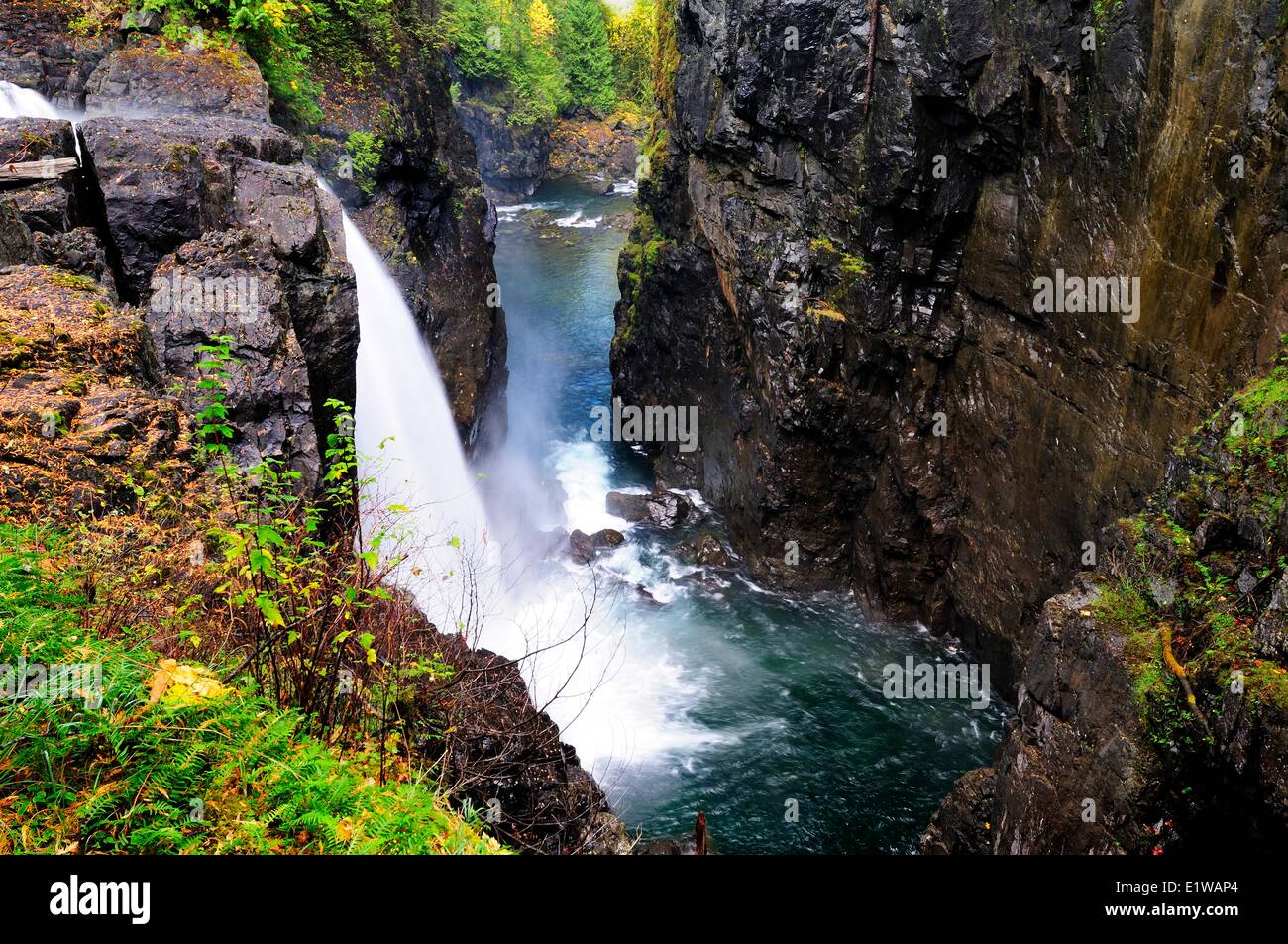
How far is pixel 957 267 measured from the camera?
59.5ft

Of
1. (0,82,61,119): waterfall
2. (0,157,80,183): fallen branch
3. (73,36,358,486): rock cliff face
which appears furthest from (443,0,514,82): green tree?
(0,157,80,183): fallen branch

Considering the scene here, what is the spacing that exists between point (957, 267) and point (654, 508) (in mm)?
10873

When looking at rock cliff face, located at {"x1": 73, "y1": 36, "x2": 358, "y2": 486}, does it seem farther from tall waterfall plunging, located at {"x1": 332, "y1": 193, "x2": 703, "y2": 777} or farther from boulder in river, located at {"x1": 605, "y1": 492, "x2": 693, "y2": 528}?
boulder in river, located at {"x1": 605, "y1": 492, "x2": 693, "y2": 528}

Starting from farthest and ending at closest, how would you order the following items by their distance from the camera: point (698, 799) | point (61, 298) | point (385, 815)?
point (698, 799), point (61, 298), point (385, 815)

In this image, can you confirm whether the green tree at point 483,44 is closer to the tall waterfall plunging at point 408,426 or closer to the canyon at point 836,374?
the canyon at point 836,374

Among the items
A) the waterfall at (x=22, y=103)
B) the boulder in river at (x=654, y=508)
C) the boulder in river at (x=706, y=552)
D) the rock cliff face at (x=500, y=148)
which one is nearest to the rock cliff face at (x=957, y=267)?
the boulder in river at (x=706, y=552)

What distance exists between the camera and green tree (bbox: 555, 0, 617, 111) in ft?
199

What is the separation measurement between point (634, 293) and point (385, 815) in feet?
84.5

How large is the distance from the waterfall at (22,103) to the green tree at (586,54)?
50.5 metres

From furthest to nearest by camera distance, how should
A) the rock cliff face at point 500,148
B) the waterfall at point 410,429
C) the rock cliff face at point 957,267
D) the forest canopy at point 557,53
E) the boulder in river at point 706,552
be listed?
1. the rock cliff face at point 500,148
2. the forest canopy at point 557,53
3. the boulder in river at point 706,552
4. the waterfall at point 410,429
5. the rock cliff face at point 957,267

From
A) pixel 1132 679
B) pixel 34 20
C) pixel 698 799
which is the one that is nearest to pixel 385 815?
pixel 1132 679

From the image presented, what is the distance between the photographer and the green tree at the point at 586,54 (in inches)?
2393

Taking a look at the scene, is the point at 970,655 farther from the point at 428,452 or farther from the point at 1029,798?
the point at 428,452

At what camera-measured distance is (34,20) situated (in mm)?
15352
